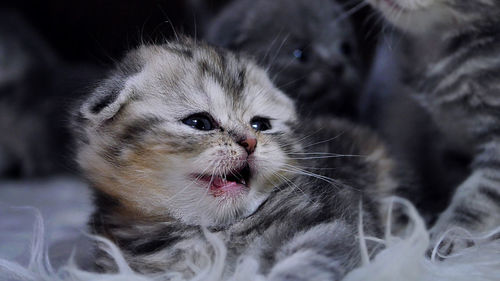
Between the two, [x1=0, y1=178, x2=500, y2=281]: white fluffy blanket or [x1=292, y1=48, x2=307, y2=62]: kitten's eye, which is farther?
[x1=292, y1=48, x2=307, y2=62]: kitten's eye

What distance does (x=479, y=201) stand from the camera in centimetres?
110

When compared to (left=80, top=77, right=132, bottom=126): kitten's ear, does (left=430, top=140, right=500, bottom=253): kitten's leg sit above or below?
below

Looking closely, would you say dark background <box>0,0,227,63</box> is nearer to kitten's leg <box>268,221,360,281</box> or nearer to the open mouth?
the open mouth

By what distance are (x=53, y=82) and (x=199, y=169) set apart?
4.36 feet

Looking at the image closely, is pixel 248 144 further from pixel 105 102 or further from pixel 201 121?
pixel 105 102

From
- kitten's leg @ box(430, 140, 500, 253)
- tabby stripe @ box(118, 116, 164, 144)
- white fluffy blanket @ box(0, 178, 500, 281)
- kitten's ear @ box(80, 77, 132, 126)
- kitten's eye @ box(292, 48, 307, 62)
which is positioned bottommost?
kitten's leg @ box(430, 140, 500, 253)

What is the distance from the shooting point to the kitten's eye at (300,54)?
1.47 meters

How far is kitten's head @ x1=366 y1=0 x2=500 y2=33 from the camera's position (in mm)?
1187

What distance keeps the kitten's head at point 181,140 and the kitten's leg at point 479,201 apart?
1.23 feet

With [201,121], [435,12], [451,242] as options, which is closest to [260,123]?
[201,121]

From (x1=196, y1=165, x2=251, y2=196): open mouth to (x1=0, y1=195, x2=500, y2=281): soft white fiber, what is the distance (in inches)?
2.9

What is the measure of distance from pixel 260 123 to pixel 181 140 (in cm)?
21

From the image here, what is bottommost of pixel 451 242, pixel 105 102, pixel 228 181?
pixel 451 242

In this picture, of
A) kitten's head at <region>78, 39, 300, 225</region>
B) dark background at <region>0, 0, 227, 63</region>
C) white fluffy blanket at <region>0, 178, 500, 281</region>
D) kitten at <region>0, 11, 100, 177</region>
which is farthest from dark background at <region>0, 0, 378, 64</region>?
white fluffy blanket at <region>0, 178, 500, 281</region>
